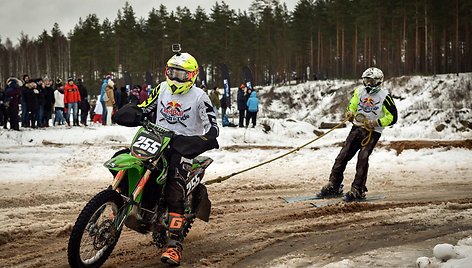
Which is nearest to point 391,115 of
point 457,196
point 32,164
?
point 457,196

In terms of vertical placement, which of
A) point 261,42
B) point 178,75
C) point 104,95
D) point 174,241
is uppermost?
point 261,42

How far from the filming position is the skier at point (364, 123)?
9039 mm

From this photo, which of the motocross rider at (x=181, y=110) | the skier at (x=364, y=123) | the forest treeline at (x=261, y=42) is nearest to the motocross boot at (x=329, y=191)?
the skier at (x=364, y=123)

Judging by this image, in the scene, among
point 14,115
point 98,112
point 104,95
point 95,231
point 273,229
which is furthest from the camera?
point 98,112

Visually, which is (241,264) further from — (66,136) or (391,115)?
(66,136)

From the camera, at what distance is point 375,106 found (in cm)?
923

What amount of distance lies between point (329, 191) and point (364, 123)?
1411 millimetres

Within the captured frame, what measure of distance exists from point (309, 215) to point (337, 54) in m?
56.2

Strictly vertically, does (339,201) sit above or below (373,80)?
below

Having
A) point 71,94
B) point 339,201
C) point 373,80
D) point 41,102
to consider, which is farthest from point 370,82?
point 71,94

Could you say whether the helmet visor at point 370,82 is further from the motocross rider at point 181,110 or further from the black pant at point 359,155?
the motocross rider at point 181,110

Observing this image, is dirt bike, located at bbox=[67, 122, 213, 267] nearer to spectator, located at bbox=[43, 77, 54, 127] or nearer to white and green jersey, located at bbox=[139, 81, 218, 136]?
white and green jersey, located at bbox=[139, 81, 218, 136]

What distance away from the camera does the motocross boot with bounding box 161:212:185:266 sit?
16.3 feet

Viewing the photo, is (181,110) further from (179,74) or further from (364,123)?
(364,123)
